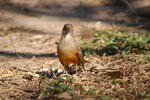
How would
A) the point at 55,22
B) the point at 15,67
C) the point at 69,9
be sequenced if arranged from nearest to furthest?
the point at 15,67, the point at 55,22, the point at 69,9

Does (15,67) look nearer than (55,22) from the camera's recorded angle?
Yes

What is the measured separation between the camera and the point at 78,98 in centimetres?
397

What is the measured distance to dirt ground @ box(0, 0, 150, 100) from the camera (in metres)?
5.05

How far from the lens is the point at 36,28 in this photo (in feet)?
32.3

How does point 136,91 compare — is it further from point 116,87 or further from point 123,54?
point 123,54

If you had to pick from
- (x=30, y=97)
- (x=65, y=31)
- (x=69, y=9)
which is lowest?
(x=30, y=97)

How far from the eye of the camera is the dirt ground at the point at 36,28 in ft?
16.6

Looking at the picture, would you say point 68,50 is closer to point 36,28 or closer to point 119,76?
point 119,76

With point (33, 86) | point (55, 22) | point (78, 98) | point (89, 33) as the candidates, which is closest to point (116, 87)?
point (78, 98)

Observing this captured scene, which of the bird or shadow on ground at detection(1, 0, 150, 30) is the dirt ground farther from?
the bird

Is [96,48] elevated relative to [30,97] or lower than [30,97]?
elevated

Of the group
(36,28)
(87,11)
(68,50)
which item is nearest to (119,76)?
(68,50)

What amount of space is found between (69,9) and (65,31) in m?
6.97

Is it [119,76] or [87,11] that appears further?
[87,11]
